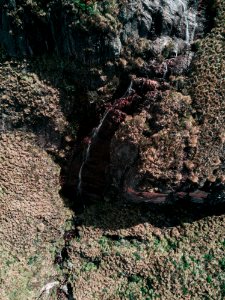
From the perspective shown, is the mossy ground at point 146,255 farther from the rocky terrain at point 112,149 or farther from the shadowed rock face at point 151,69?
the shadowed rock face at point 151,69

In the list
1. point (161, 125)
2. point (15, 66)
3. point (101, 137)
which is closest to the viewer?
point (161, 125)

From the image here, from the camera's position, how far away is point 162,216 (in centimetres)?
1698

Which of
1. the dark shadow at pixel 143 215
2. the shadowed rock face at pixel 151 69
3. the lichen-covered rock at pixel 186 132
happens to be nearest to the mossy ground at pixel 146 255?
the dark shadow at pixel 143 215

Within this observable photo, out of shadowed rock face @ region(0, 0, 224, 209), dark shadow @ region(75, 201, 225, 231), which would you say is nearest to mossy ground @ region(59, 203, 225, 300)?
dark shadow @ region(75, 201, 225, 231)

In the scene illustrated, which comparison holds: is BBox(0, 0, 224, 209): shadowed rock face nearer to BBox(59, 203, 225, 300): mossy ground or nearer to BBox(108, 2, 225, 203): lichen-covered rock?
BBox(108, 2, 225, 203): lichen-covered rock

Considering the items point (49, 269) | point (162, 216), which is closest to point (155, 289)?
point (162, 216)

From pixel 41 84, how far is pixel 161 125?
536 cm

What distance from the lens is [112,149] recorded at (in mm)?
15500

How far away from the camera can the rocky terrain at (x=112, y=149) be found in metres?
13.8

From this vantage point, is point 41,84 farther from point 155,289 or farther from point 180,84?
point 155,289

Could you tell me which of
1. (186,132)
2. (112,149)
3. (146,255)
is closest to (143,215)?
(146,255)

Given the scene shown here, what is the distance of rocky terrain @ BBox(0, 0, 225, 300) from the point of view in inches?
543

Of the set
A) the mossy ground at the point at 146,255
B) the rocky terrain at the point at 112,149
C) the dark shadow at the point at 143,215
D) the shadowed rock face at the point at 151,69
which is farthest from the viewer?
the dark shadow at the point at 143,215

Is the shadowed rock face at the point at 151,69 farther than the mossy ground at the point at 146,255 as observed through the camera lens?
No
